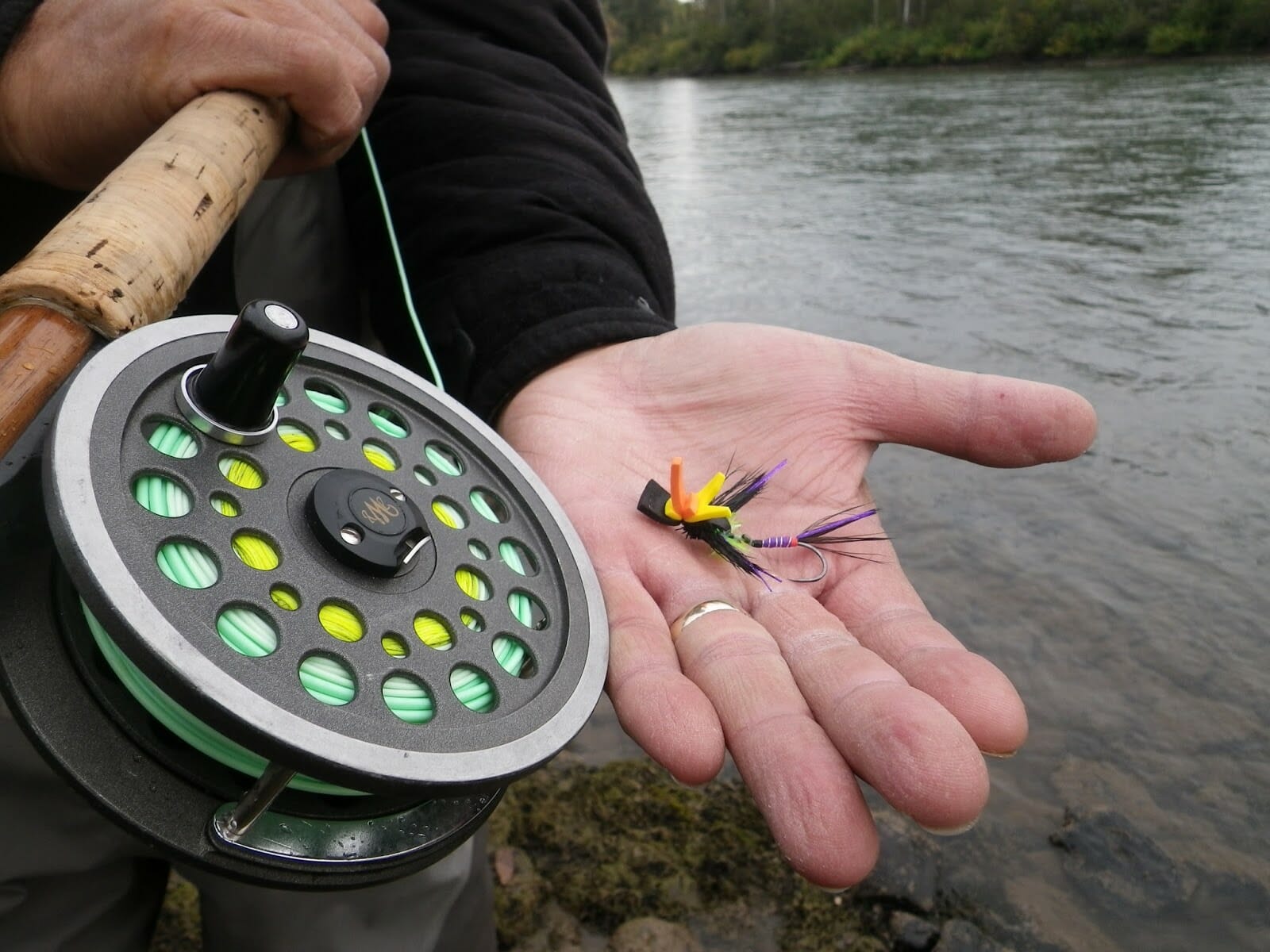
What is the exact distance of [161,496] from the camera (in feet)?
4.17

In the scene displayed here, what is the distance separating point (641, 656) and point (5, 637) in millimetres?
834

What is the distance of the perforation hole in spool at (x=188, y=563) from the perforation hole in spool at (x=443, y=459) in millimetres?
491

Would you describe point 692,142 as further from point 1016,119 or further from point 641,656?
point 641,656

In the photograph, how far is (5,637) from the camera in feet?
4.02

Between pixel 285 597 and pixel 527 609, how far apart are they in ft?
1.31

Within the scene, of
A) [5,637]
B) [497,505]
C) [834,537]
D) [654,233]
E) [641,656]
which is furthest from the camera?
→ [654,233]

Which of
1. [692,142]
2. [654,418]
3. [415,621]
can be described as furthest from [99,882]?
[692,142]

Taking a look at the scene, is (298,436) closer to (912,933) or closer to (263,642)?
(263,642)

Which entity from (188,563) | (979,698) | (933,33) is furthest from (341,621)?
(933,33)

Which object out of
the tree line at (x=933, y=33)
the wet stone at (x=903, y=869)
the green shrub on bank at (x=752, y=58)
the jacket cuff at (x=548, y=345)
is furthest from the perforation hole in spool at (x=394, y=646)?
the green shrub on bank at (x=752, y=58)

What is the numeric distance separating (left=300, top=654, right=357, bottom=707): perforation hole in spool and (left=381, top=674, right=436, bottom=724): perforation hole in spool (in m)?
0.05

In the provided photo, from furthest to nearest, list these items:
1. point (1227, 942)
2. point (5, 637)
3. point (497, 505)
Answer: point (1227, 942), point (497, 505), point (5, 637)

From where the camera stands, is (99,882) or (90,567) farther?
(99,882)

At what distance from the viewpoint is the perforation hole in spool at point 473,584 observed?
59.1 inches
